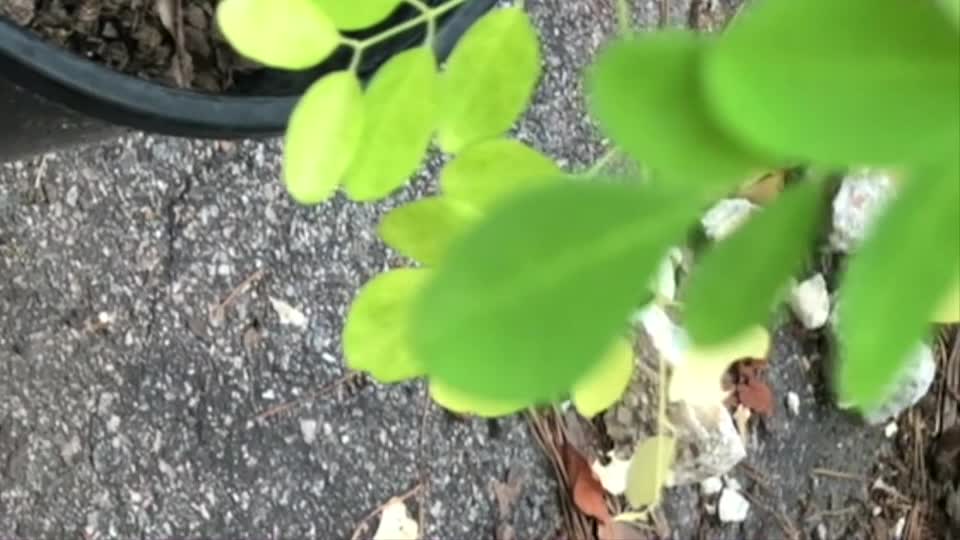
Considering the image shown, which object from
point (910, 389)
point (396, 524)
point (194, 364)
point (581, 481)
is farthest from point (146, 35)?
point (910, 389)

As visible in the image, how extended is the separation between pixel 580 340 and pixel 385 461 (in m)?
0.99

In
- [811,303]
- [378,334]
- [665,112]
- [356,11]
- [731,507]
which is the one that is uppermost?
[665,112]

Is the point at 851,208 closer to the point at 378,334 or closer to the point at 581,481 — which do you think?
the point at 581,481

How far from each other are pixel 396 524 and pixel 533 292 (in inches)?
39.3

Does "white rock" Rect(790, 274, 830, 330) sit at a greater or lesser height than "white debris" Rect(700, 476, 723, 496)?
greater

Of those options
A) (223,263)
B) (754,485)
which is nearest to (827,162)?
(223,263)

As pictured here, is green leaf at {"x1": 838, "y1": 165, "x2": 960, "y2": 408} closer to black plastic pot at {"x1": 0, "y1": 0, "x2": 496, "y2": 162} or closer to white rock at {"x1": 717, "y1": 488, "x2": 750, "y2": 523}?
black plastic pot at {"x1": 0, "y1": 0, "x2": 496, "y2": 162}

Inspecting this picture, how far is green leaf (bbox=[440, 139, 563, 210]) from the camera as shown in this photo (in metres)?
0.44

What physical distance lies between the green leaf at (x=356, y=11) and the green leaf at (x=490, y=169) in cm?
5

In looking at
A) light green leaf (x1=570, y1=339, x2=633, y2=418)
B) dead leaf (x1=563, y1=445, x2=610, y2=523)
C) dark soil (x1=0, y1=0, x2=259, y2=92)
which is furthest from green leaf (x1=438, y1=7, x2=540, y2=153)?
dead leaf (x1=563, y1=445, x2=610, y2=523)

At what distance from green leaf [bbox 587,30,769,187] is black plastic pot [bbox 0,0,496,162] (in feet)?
1.48

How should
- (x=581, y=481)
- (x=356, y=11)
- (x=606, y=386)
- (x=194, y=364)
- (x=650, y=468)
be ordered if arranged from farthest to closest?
1. (x=581, y=481)
2. (x=194, y=364)
3. (x=650, y=468)
4. (x=606, y=386)
5. (x=356, y=11)

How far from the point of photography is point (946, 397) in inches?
60.1

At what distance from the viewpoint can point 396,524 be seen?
3.85ft
